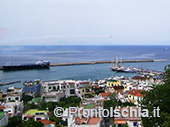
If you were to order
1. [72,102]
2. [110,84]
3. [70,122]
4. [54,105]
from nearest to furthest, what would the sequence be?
[70,122] → [54,105] → [72,102] → [110,84]

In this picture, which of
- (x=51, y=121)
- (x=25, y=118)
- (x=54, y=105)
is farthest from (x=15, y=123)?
(x=54, y=105)

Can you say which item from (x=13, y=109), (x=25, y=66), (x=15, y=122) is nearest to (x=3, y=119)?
(x=15, y=122)

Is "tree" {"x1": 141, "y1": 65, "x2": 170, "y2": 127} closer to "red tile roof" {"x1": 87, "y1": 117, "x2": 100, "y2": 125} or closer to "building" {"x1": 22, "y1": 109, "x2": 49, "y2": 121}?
"red tile roof" {"x1": 87, "y1": 117, "x2": 100, "y2": 125}

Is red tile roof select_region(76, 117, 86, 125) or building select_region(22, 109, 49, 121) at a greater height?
red tile roof select_region(76, 117, 86, 125)

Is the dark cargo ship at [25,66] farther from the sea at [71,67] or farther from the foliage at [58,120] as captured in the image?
the foliage at [58,120]

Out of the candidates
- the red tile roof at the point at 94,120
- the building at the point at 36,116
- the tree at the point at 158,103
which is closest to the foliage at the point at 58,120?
the building at the point at 36,116

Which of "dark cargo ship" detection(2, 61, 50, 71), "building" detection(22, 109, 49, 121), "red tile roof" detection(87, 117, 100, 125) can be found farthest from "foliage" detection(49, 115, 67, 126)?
"dark cargo ship" detection(2, 61, 50, 71)

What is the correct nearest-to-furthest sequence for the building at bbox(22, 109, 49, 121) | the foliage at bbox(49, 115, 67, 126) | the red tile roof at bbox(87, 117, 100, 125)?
the red tile roof at bbox(87, 117, 100, 125) < the foliage at bbox(49, 115, 67, 126) < the building at bbox(22, 109, 49, 121)

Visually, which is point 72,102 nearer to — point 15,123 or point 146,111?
point 15,123

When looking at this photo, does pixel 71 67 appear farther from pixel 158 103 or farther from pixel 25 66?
pixel 158 103

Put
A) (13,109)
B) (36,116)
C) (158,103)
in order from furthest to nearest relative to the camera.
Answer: (13,109) → (36,116) → (158,103)

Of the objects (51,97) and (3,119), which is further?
(51,97)
